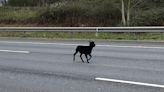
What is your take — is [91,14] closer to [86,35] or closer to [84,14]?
[84,14]

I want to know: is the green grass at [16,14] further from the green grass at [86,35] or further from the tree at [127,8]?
the tree at [127,8]

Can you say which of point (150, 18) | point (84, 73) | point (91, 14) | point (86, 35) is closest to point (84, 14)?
point (91, 14)

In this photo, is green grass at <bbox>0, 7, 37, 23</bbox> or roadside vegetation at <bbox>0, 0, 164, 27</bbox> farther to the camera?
green grass at <bbox>0, 7, 37, 23</bbox>

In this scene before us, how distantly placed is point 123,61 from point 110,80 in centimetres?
310

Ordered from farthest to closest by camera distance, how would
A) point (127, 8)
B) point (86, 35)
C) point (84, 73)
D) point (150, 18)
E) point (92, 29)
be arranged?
point (127, 8)
point (150, 18)
point (86, 35)
point (92, 29)
point (84, 73)

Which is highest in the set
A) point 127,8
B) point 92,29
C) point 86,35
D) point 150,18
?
point 127,8

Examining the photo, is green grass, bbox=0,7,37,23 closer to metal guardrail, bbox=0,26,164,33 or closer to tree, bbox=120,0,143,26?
metal guardrail, bbox=0,26,164,33

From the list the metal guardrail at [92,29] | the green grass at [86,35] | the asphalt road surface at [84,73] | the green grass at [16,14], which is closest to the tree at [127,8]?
the green grass at [86,35]

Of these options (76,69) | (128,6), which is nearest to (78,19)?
(128,6)

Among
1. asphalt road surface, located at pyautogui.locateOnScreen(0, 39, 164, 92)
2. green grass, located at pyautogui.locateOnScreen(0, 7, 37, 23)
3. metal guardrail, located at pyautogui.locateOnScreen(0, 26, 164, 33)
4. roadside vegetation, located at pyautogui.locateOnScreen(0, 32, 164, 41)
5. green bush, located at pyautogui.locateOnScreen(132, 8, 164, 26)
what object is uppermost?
green grass, located at pyautogui.locateOnScreen(0, 7, 37, 23)

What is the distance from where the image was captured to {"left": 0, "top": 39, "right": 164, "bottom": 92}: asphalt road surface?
806cm

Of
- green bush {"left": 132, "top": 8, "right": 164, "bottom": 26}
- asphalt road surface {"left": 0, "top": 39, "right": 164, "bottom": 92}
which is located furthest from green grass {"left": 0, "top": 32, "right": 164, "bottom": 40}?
asphalt road surface {"left": 0, "top": 39, "right": 164, "bottom": 92}

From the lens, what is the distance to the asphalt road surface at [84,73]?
8062mm

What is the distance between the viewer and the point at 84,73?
970cm
